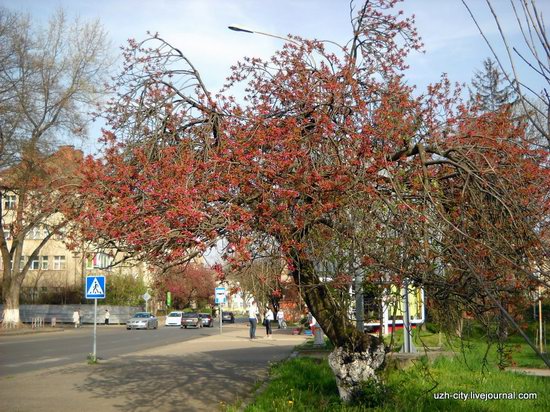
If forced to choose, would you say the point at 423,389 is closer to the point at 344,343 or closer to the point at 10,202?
the point at 344,343

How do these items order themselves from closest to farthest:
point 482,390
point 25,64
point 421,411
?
point 421,411 → point 482,390 → point 25,64

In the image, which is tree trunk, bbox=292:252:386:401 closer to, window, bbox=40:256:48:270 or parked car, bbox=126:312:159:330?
parked car, bbox=126:312:159:330

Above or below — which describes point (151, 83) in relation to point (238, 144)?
above

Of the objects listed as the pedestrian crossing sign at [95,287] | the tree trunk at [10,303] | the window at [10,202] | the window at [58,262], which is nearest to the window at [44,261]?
the window at [58,262]

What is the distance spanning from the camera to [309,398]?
927cm

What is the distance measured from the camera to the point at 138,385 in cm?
1255

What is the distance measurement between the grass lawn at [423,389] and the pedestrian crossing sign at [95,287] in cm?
852

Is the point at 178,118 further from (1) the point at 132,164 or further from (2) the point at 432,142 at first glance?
(2) the point at 432,142

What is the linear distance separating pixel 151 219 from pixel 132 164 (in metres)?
1.89

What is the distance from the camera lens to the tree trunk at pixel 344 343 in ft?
27.9

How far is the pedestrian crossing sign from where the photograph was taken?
62.3 ft

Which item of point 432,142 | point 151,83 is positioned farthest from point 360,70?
point 151,83

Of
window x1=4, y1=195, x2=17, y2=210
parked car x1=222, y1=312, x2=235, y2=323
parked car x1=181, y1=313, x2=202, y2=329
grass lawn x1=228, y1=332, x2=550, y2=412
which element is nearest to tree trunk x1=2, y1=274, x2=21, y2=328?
window x1=4, y1=195, x2=17, y2=210

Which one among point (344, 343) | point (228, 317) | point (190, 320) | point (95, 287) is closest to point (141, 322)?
point (190, 320)
